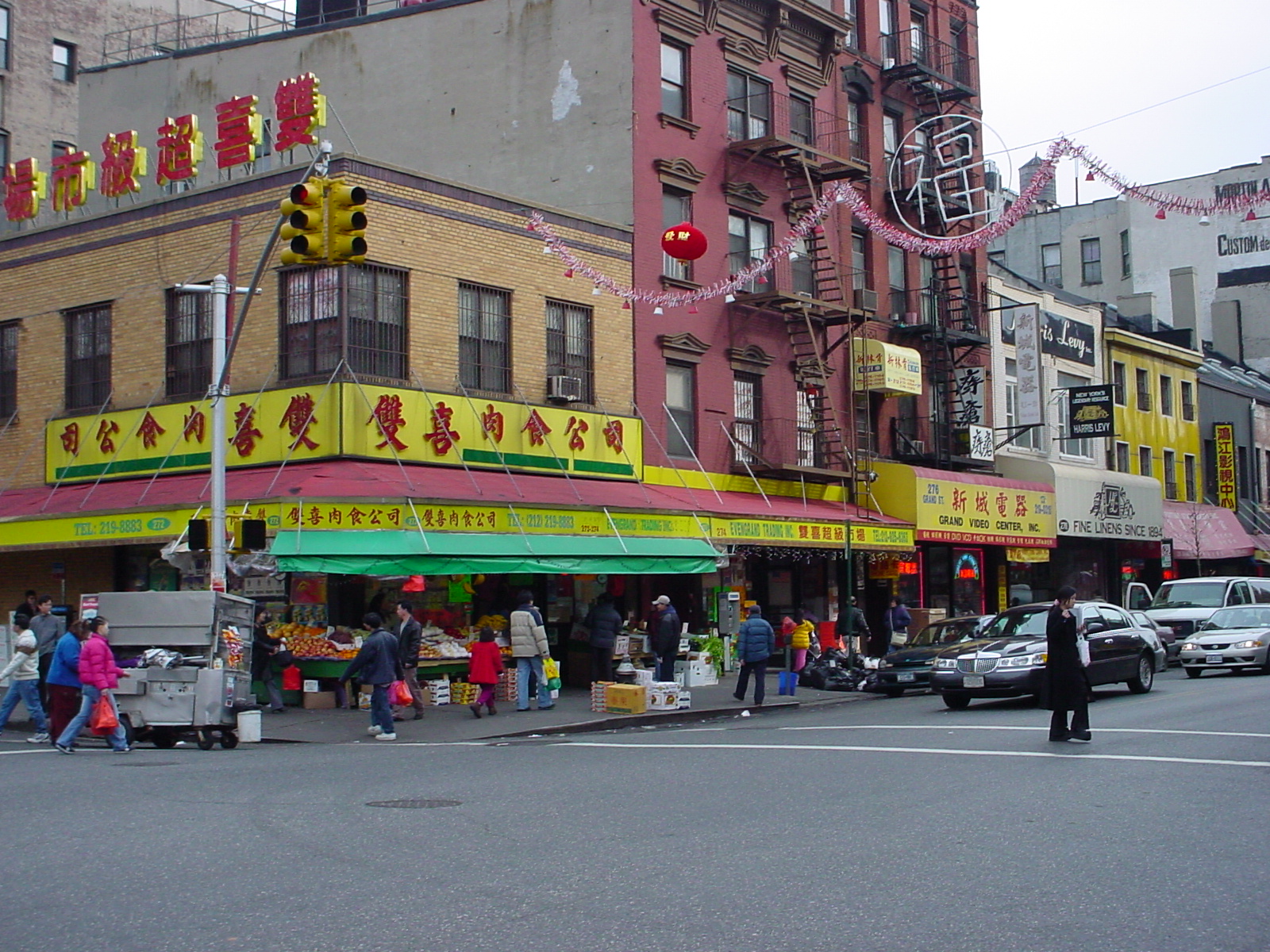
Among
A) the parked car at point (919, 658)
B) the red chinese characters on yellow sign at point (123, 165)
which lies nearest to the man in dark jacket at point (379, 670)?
the parked car at point (919, 658)

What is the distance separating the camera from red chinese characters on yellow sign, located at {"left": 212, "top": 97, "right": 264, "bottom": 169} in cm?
2447

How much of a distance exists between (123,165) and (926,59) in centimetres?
2093

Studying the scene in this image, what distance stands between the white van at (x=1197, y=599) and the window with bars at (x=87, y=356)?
73.0 ft

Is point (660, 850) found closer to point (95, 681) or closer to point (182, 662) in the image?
point (95, 681)

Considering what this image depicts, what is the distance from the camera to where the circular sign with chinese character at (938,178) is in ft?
116

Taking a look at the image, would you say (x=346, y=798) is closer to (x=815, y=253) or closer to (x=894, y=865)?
(x=894, y=865)

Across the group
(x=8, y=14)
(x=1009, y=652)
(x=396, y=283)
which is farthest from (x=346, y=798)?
(x=8, y=14)

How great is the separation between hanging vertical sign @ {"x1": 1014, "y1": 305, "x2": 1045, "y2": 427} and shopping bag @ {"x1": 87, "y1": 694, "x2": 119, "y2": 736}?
2713 cm

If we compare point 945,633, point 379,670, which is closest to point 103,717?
point 379,670

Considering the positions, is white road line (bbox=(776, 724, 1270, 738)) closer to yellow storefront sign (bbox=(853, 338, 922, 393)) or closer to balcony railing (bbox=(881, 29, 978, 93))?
yellow storefront sign (bbox=(853, 338, 922, 393))

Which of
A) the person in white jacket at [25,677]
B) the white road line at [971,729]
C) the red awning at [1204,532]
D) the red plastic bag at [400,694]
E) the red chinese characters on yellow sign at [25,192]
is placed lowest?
the white road line at [971,729]

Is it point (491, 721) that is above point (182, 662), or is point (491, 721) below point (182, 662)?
below

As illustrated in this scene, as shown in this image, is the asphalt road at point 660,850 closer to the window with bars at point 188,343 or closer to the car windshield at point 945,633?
the car windshield at point 945,633

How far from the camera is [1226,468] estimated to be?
4994cm
